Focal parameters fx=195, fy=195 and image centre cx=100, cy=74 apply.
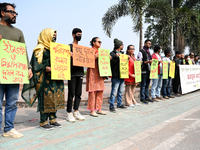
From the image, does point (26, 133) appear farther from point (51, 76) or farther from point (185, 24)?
point (185, 24)

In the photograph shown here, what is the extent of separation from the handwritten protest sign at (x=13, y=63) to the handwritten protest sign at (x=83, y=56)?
3.93 feet

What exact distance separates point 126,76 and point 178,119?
6.53 ft

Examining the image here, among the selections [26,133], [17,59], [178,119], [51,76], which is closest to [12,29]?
[17,59]

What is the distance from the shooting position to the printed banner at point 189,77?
9.02 meters

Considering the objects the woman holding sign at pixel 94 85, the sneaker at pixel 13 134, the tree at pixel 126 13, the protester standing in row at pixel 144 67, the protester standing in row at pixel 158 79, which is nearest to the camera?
the sneaker at pixel 13 134

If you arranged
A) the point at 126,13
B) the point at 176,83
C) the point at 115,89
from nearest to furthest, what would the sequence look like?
1. the point at 115,89
2. the point at 176,83
3. the point at 126,13

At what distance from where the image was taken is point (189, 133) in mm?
3201

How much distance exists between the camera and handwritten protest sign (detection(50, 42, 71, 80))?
3607 millimetres

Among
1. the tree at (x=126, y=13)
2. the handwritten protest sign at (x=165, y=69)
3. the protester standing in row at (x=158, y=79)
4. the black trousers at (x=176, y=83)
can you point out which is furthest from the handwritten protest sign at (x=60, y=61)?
the tree at (x=126, y=13)

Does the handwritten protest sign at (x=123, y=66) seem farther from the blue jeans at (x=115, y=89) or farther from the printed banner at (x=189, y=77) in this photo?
the printed banner at (x=189, y=77)

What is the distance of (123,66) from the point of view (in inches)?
224

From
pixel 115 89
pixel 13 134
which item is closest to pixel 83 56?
pixel 115 89

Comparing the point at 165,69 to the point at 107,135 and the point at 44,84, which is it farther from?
the point at 44,84

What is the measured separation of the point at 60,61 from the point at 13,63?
3.10 ft
